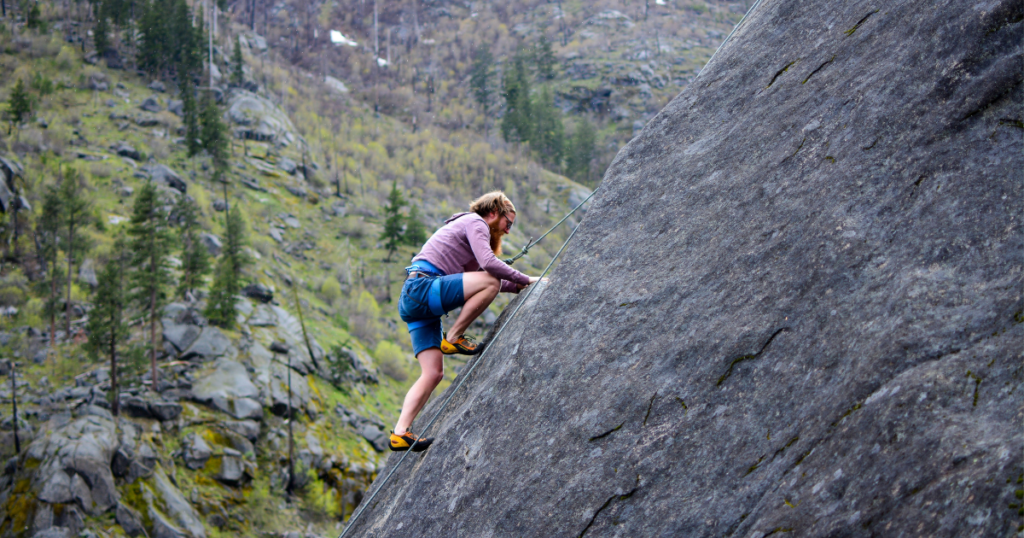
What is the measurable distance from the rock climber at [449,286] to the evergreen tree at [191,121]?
46002 millimetres

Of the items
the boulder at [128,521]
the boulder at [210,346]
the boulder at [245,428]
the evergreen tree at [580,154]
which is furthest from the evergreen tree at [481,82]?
the boulder at [128,521]

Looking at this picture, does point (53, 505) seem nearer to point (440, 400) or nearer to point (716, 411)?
point (440, 400)

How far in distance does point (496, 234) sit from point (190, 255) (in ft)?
93.5

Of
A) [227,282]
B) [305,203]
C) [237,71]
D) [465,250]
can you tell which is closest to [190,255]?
[227,282]

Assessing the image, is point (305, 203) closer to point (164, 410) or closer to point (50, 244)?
point (50, 244)

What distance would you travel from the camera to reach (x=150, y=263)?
85.3ft

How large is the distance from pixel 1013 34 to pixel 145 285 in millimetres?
28599

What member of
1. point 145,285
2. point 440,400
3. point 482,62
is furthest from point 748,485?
point 482,62

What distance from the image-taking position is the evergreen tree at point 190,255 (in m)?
28.5

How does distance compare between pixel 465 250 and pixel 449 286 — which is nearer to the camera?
pixel 449 286

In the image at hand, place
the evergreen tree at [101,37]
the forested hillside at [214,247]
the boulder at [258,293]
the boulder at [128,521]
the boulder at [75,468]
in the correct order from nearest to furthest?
the boulder at [75,468], the boulder at [128,521], the forested hillside at [214,247], the boulder at [258,293], the evergreen tree at [101,37]

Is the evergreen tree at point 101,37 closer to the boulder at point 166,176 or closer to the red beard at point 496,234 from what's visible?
the boulder at point 166,176

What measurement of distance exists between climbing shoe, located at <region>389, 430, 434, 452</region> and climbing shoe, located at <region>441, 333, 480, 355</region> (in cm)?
75

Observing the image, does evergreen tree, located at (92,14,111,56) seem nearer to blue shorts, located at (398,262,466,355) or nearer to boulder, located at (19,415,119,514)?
boulder, located at (19,415,119,514)
